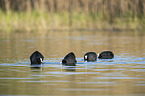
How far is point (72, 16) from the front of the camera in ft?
105

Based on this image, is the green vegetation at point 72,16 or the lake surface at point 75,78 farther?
the green vegetation at point 72,16

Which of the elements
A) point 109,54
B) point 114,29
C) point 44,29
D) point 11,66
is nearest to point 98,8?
point 114,29

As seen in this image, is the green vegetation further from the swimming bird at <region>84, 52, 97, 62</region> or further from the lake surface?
the lake surface

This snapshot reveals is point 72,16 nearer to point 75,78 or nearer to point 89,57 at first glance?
point 89,57

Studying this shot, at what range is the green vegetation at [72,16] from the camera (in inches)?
1210

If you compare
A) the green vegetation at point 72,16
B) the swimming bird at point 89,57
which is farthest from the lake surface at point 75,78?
the green vegetation at point 72,16

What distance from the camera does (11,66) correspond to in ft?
41.4

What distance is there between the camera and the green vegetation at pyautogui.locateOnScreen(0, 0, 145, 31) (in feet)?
101

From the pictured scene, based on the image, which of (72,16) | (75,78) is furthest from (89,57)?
(72,16)

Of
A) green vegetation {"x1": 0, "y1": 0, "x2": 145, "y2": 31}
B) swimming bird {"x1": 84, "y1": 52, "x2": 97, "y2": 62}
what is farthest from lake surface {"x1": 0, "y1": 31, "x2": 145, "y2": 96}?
green vegetation {"x1": 0, "y1": 0, "x2": 145, "y2": 31}

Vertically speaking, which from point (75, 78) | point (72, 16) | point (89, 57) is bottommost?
point (75, 78)

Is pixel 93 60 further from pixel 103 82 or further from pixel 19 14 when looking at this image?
pixel 19 14

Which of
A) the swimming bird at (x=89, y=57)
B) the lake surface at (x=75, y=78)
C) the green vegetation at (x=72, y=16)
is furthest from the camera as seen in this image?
the green vegetation at (x=72, y=16)

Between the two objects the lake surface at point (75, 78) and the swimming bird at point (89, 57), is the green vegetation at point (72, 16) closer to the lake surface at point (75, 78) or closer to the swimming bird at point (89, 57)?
the swimming bird at point (89, 57)
